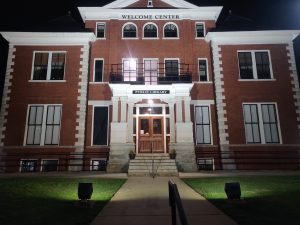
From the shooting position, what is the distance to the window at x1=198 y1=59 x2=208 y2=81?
67.4 ft

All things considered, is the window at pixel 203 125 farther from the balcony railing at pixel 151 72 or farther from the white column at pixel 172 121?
the balcony railing at pixel 151 72

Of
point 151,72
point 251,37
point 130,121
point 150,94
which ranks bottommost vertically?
point 130,121

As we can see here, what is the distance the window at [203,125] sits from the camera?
1922cm

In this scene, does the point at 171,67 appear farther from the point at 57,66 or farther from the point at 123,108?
the point at 57,66

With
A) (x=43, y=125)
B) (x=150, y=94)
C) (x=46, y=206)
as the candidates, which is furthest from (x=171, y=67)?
(x=46, y=206)

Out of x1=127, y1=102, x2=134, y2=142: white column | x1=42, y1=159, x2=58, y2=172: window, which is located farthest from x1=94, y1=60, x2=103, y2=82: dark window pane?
x1=42, y1=159, x2=58, y2=172: window

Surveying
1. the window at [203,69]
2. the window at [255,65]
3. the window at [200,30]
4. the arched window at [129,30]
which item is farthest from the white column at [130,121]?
the window at [255,65]

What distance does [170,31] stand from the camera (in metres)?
21.5

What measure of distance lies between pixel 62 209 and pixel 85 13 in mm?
19140

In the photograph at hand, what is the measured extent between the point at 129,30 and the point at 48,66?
758cm

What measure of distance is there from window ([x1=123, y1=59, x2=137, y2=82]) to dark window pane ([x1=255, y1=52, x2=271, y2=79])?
33.5 ft

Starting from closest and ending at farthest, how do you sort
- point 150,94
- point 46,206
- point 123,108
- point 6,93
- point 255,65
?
point 46,206 < point 123,108 < point 150,94 < point 6,93 < point 255,65

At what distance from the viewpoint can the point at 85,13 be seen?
21297 mm

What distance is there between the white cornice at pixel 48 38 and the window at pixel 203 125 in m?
11.1
